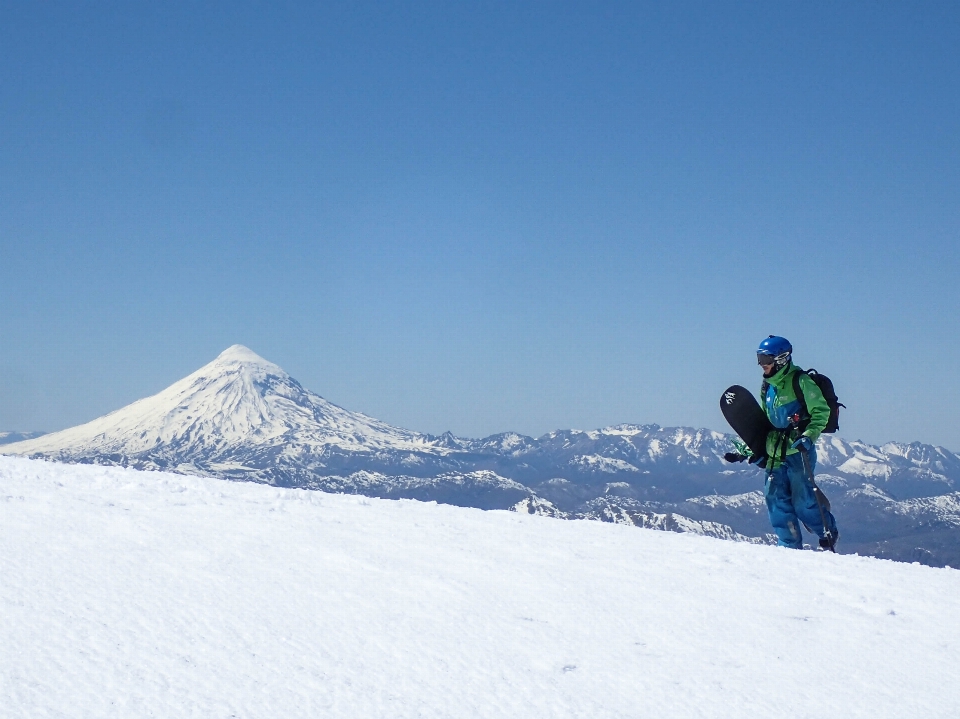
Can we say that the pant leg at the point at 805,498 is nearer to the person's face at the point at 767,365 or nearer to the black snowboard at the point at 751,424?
the black snowboard at the point at 751,424

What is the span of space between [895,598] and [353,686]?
4.19 meters

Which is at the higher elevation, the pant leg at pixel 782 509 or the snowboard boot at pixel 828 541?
the pant leg at pixel 782 509

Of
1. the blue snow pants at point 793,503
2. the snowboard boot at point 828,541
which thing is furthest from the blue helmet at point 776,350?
the snowboard boot at point 828,541

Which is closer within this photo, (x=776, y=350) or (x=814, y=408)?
(x=814, y=408)

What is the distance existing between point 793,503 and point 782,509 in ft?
0.49

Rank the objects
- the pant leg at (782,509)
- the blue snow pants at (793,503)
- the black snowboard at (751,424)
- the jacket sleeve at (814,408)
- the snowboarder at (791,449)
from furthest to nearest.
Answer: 1. the black snowboard at (751,424)
2. the pant leg at (782,509)
3. the blue snow pants at (793,503)
4. the snowboarder at (791,449)
5. the jacket sleeve at (814,408)

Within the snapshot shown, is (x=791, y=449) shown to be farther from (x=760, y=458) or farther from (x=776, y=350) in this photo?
(x=776, y=350)

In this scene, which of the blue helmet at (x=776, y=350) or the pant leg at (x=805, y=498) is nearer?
the pant leg at (x=805, y=498)

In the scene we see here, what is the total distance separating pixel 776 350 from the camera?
10.0 m

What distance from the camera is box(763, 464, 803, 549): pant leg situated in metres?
9.94

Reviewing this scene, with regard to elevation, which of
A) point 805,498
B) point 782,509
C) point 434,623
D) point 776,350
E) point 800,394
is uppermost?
point 776,350

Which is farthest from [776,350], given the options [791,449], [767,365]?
[791,449]

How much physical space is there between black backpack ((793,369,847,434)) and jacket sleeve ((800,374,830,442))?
0.06 metres

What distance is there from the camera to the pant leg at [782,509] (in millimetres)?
9938
